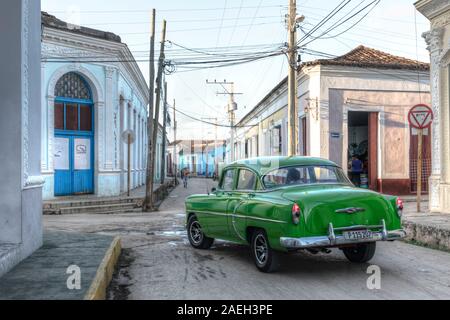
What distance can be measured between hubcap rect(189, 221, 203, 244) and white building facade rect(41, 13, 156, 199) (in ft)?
34.4

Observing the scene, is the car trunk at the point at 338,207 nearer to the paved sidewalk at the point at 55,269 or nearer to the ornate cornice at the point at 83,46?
the paved sidewalk at the point at 55,269

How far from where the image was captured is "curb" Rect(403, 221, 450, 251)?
9.18 meters

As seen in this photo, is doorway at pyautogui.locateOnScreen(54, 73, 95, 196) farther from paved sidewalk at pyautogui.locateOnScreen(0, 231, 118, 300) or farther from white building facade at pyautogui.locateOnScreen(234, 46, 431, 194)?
paved sidewalk at pyautogui.locateOnScreen(0, 231, 118, 300)

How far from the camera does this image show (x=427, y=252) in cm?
873

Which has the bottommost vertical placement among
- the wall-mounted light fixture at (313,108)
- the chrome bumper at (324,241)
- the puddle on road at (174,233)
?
the puddle on road at (174,233)

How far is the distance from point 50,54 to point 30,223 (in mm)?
12691

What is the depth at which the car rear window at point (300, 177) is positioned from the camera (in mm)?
7195

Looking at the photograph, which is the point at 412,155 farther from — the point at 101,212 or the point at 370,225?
the point at 370,225

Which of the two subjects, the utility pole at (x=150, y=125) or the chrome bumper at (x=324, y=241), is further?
the utility pole at (x=150, y=125)

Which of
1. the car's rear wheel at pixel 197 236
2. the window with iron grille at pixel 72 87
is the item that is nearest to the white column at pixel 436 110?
the car's rear wheel at pixel 197 236

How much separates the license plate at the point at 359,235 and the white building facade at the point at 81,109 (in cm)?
1410

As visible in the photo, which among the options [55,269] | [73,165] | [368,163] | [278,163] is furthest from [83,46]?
[55,269]

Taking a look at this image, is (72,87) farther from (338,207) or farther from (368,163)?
(338,207)

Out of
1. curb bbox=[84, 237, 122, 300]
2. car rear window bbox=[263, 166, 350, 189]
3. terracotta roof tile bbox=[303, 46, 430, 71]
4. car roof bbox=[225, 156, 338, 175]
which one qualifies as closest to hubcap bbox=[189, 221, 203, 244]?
curb bbox=[84, 237, 122, 300]
